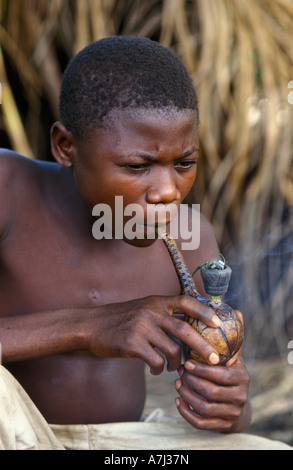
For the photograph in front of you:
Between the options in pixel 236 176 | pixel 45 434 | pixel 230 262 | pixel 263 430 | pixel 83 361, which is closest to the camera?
pixel 45 434

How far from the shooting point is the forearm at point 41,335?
4.09 feet

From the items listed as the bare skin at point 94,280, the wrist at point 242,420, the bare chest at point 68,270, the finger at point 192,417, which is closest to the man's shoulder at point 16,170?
the bare skin at point 94,280

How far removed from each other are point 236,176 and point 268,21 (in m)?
0.68

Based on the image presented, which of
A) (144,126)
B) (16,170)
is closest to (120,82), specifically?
(144,126)

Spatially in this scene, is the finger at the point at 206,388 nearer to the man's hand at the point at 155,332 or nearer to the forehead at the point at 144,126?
the man's hand at the point at 155,332

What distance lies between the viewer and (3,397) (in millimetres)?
1065

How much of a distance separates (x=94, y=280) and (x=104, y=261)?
6 centimetres

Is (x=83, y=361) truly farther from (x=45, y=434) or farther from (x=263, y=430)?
(x=263, y=430)

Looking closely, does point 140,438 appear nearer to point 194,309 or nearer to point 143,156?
point 194,309

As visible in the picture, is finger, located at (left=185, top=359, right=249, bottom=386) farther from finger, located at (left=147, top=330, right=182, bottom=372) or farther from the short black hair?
the short black hair

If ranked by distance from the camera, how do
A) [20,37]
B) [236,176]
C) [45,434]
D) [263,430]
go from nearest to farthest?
[45,434]
[263,430]
[20,37]
[236,176]

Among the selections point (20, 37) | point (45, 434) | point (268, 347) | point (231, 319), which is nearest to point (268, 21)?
point (20, 37)

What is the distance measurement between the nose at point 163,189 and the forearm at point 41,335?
28cm

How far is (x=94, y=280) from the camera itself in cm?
151
